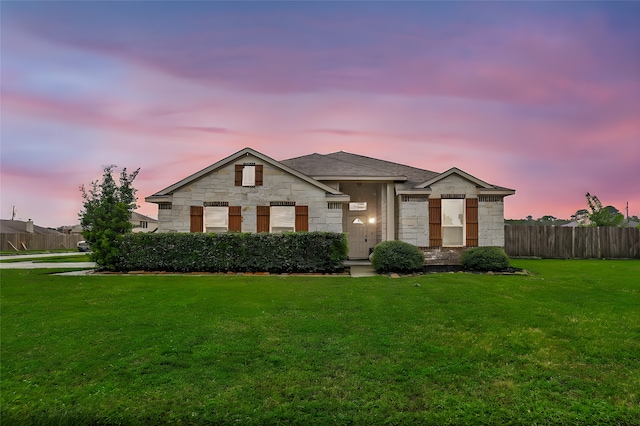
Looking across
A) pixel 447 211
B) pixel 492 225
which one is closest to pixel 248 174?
pixel 447 211

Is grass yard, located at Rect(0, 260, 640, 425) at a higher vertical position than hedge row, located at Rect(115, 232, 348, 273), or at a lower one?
lower

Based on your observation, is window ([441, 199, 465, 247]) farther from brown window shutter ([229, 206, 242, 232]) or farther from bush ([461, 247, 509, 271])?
brown window shutter ([229, 206, 242, 232])

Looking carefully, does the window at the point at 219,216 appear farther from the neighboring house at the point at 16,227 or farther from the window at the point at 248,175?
the neighboring house at the point at 16,227

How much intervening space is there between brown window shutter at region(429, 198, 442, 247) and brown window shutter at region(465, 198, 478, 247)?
1269mm

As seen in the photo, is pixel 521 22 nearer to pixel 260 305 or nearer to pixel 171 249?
pixel 260 305

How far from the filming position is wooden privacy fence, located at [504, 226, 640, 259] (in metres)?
20.6

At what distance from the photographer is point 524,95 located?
14.2 metres

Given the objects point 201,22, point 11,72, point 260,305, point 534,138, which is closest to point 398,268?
point 260,305

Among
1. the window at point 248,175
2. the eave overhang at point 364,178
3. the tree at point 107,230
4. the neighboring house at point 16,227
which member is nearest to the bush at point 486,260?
the eave overhang at point 364,178

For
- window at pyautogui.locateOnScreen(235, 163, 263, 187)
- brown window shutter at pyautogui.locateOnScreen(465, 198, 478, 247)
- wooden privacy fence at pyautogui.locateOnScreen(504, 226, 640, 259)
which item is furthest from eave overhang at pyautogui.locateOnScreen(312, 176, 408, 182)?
wooden privacy fence at pyautogui.locateOnScreen(504, 226, 640, 259)

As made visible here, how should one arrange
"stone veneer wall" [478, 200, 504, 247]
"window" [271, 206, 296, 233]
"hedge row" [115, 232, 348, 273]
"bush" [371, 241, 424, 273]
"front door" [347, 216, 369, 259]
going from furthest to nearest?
"front door" [347, 216, 369, 259]
"window" [271, 206, 296, 233]
"stone veneer wall" [478, 200, 504, 247]
"hedge row" [115, 232, 348, 273]
"bush" [371, 241, 424, 273]

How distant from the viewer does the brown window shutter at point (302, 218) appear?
16031 millimetres

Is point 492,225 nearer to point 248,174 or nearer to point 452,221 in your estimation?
point 452,221

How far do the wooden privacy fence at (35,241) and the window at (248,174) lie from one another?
34.9 metres
